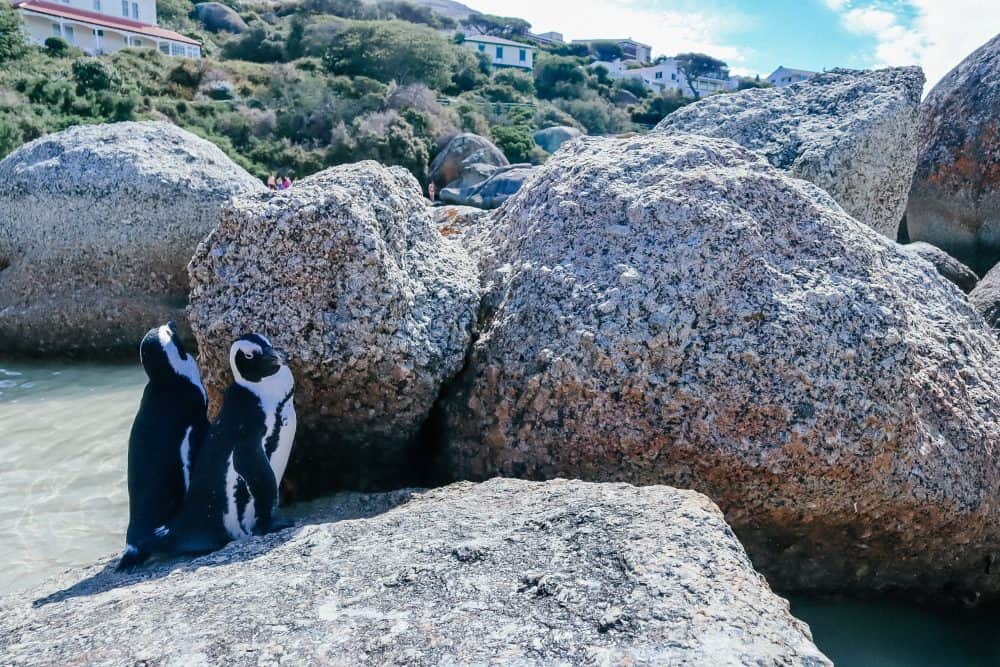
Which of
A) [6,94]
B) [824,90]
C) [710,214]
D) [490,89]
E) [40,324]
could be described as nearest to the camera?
[710,214]

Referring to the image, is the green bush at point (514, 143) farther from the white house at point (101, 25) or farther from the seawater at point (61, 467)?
the seawater at point (61, 467)

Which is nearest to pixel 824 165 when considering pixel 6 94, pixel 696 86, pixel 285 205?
pixel 285 205

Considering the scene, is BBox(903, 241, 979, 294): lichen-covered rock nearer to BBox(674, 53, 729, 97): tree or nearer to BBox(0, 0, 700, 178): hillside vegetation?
BBox(0, 0, 700, 178): hillside vegetation

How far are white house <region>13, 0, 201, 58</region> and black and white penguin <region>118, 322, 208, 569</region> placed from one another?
1475 inches

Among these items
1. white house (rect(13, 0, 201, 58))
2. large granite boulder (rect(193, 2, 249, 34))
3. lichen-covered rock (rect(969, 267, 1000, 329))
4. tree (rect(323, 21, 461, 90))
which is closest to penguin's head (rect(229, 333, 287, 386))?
lichen-covered rock (rect(969, 267, 1000, 329))

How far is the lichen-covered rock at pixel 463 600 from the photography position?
151cm

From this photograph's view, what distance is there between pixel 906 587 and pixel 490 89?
147 feet

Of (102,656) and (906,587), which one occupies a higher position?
(102,656)

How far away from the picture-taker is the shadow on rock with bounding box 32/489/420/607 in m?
2.09

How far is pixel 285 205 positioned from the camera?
2627 mm

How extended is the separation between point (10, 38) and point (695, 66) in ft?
186

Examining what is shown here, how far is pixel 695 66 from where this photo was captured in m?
70.9

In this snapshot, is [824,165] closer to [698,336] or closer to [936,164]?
[698,336]

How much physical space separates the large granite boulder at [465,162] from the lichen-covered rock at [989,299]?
800 inches
